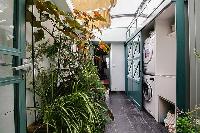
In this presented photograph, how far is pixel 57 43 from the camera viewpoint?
2553mm

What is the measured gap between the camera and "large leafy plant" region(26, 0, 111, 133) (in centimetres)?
189

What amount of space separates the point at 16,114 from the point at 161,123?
137 inches

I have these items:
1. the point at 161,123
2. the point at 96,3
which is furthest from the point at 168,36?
the point at 96,3

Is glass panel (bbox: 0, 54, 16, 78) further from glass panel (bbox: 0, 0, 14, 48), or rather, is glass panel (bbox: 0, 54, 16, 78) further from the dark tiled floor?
the dark tiled floor

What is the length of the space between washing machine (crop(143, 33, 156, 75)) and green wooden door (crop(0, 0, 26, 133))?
3434 millimetres

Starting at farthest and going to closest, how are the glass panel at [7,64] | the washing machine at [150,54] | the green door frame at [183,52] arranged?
the washing machine at [150,54] → the green door frame at [183,52] → the glass panel at [7,64]

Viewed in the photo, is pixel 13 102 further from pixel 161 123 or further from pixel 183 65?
pixel 161 123

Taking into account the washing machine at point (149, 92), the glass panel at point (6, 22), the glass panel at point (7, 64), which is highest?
the glass panel at point (6, 22)

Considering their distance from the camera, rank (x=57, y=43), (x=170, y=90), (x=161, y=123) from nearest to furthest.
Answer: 1. (x=57, y=43)
2. (x=170, y=90)
3. (x=161, y=123)

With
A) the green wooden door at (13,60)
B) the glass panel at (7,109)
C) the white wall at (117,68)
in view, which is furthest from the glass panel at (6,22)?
the white wall at (117,68)


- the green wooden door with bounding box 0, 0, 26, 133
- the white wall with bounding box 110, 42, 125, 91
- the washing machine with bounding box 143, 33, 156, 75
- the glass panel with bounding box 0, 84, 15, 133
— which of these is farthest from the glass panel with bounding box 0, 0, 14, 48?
the white wall with bounding box 110, 42, 125, 91

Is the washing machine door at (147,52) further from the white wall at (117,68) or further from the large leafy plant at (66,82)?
the white wall at (117,68)

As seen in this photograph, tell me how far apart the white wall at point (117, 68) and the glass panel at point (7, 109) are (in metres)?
8.17

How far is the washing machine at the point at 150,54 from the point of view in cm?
467
